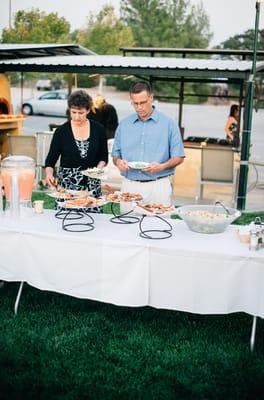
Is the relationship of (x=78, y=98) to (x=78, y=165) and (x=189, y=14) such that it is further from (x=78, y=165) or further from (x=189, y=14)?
(x=189, y=14)

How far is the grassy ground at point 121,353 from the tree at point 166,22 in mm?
38482

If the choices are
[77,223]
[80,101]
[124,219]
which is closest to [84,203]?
[77,223]

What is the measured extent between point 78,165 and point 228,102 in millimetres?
A: 37615

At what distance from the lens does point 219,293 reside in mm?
3191

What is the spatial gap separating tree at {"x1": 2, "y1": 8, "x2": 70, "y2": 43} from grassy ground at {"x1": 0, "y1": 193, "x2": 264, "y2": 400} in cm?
3068

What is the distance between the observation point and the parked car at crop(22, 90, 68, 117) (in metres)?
26.1

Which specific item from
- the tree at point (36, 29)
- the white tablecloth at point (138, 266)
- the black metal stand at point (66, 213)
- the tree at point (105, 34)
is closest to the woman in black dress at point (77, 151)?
the black metal stand at point (66, 213)

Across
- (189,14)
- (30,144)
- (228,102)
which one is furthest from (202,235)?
(189,14)

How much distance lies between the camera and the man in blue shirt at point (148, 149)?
13.3 feet

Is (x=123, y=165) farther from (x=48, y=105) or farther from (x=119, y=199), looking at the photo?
(x=48, y=105)

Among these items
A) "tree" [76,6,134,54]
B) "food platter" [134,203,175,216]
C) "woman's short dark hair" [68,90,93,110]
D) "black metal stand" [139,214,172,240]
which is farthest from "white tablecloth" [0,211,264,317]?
"tree" [76,6,134,54]

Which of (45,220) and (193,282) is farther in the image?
(45,220)

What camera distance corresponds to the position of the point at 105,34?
3634 cm

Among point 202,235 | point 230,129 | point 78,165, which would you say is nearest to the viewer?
point 202,235
